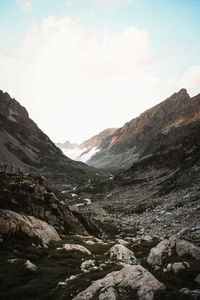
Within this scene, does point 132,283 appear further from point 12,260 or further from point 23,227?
point 23,227

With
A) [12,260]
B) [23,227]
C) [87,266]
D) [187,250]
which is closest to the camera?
[187,250]

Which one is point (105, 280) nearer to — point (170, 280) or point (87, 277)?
point (87, 277)

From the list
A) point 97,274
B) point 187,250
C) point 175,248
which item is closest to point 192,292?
point 187,250

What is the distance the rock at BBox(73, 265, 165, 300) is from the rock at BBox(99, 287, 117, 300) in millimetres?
594

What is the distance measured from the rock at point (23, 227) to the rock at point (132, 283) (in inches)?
484

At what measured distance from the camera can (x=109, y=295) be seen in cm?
1180

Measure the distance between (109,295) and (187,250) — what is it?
743 cm

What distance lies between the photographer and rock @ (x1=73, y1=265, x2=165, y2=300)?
38.2 ft

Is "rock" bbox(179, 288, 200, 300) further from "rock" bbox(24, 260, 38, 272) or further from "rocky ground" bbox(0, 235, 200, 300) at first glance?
"rock" bbox(24, 260, 38, 272)

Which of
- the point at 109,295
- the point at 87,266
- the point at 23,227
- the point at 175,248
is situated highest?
the point at 23,227

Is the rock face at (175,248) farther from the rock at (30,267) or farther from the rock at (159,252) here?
the rock at (30,267)

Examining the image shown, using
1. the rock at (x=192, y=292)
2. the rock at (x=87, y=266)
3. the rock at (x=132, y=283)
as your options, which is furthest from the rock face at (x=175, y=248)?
the rock at (x=192, y=292)

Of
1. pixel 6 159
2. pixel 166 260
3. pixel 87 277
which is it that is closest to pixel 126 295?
pixel 87 277

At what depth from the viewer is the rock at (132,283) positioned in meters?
11.6
